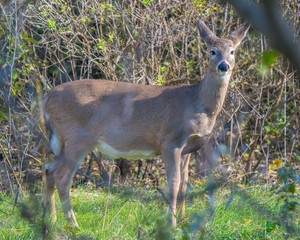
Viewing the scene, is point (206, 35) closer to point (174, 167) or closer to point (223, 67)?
point (223, 67)

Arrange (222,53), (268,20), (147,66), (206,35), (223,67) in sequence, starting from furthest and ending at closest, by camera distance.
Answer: (147,66)
(206,35)
(222,53)
(223,67)
(268,20)

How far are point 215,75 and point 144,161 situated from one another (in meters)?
2.34

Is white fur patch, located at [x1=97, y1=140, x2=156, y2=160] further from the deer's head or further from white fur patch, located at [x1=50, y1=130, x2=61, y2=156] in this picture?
the deer's head

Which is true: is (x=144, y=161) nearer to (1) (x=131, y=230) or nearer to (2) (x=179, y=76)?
(2) (x=179, y=76)

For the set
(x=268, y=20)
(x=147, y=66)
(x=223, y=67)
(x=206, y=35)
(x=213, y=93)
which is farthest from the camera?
(x=147, y=66)

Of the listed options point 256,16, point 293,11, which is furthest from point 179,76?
point 256,16

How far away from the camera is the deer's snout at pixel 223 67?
5008 millimetres

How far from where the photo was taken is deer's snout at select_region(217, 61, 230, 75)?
5.01 meters

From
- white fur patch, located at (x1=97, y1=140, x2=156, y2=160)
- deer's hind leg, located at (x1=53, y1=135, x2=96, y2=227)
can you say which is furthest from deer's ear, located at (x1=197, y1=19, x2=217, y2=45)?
deer's hind leg, located at (x1=53, y1=135, x2=96, y2=227)

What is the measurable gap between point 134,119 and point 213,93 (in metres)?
0.92

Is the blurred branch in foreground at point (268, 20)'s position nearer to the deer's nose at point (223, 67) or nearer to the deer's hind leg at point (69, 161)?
the deer's nose at point (223, 67)

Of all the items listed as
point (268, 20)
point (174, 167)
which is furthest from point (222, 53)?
point (268, 20)

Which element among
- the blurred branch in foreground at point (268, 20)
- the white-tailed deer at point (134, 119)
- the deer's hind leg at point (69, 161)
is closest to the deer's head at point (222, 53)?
the white-tailed deer at point (134, 119)

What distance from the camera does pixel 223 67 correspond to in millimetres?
5000
